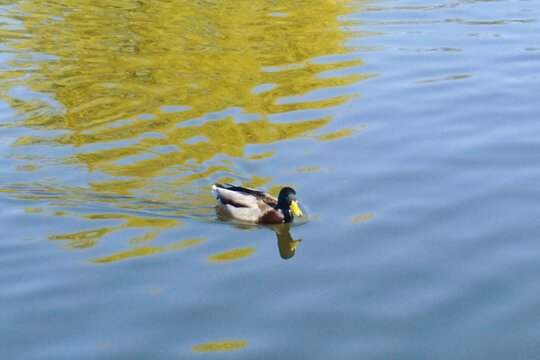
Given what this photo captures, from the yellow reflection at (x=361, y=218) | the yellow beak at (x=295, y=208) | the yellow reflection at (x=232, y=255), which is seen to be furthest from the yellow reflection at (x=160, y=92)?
the yellow reflection at (x=361, y=218)

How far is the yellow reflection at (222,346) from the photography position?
8258 millimetres

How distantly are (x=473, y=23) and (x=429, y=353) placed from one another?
496 inches

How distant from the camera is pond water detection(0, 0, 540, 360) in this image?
340 inches

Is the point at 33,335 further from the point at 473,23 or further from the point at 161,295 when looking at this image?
the point at 473,23

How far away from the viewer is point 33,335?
8570 millimetres

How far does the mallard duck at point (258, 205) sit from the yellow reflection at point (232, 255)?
853mm

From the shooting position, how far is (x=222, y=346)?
8297mm

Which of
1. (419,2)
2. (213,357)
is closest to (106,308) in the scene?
(213,357)

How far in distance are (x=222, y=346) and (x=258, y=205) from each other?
332 centimetres

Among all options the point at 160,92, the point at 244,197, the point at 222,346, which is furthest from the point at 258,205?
the point at 160,92

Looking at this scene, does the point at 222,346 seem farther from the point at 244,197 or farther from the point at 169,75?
the point at 169,75

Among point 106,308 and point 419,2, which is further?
point 419,2

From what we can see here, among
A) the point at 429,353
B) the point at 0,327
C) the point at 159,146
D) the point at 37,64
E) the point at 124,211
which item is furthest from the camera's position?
the point at 37,64

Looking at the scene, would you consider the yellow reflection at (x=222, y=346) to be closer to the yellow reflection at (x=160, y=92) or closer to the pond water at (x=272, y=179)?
the pond water at (x=272, y=179)
